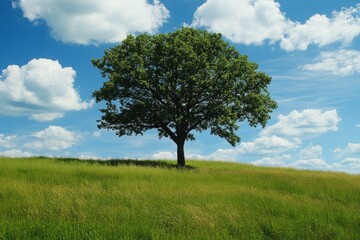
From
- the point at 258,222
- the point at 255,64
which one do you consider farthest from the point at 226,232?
the point at 255,64

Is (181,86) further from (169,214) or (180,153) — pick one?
(169,214)

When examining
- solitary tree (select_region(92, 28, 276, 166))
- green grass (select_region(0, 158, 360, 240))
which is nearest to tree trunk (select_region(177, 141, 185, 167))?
solitary tree (select_region(92, 28, 276, 166))

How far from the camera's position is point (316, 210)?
13227 mm

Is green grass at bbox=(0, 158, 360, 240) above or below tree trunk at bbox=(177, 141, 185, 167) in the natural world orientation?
below

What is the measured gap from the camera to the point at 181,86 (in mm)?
38312

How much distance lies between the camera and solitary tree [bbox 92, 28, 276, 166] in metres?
36.7

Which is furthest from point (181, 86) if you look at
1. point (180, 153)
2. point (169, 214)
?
point (169, 214)

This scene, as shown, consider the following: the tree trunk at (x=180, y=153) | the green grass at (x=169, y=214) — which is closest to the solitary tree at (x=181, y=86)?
the tree trunk at (x=180, y=153)

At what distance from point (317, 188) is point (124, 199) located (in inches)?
425

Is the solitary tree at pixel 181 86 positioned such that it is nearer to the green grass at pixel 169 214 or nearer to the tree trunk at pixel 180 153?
the tree trunk at pixel 180 153

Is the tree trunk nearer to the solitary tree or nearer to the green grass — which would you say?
the solitary tree

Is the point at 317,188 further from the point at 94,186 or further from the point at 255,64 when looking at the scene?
the point at 255,64

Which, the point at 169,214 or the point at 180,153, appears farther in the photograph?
the point at 180,153

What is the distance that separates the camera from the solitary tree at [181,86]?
36.7 metres
